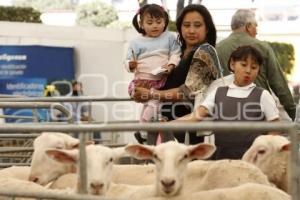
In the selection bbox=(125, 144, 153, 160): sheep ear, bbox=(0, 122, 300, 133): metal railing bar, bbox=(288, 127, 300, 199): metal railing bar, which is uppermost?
bbox=(0, 122, 300, 133): metal railing bar

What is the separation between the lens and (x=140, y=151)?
4168 mm

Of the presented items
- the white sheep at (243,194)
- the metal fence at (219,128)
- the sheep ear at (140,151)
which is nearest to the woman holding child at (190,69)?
the sheep ear at (140,151)

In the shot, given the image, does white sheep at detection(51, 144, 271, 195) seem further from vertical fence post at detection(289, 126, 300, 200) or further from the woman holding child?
vertical fence post at detection(289, 126, 300, 200)

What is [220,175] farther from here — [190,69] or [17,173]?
[17,173]

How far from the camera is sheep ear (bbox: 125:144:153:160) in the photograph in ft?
13.6

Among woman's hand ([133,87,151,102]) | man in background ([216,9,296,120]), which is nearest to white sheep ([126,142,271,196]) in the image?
woman's hand ([133,87,151,102])

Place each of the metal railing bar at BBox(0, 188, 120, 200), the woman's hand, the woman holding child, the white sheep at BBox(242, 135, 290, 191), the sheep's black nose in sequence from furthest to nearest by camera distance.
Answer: the woman's hand
the woman holding child
the white sheep at BBox(242, 135, 290, 191)
the sheep's black nose
the metal railing bar at BBox(0, 188, 120, 200)

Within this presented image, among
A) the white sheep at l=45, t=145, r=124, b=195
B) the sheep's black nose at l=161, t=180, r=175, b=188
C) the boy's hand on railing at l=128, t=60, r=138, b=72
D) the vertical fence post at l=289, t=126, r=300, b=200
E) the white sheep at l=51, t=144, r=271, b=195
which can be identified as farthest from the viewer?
the boy's hand on railing at l=128, t=60, r=138, b=72

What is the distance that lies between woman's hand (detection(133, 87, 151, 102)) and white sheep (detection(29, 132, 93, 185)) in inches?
23.2

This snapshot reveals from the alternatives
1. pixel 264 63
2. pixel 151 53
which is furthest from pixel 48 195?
pixel 264 63

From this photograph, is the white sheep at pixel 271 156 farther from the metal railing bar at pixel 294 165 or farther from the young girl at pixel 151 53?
the metal railing bar at pixel 294 165

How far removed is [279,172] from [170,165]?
1268mm

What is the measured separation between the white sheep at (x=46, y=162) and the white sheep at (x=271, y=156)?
4.03ft

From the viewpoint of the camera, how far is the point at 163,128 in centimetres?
330
